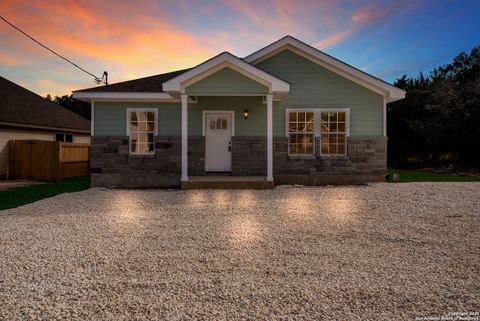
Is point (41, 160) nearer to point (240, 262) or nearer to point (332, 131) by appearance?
point (332, 131)

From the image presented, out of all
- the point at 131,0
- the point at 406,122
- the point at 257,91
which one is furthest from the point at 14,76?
the point at 406,122

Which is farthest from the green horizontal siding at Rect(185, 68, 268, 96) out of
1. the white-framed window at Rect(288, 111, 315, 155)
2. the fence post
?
the fence post

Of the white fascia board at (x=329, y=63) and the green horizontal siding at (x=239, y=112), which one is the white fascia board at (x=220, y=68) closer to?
the green horizontal siding at (x=239, y=112)

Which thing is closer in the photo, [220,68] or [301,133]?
[220,68]

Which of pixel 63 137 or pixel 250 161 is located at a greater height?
pixel 63 137

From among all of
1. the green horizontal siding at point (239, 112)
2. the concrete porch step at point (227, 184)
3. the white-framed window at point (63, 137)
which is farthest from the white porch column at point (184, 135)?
the white-framed window at point (63, 137)

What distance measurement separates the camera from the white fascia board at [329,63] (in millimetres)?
10906

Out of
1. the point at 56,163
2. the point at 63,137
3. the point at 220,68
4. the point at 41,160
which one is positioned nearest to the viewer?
the point at 220,68

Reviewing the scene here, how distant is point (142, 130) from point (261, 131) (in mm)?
4527

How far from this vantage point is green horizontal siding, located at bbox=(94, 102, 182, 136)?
1119 centimetres

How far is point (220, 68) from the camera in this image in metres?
9.64

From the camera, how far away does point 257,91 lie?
9711 mm

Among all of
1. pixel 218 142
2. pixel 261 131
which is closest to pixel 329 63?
pixel 261 131

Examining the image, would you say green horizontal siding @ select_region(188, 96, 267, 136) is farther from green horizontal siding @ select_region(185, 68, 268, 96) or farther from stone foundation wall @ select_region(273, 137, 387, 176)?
green horizontal siding @ select_region(185, 68, 268, 96)
